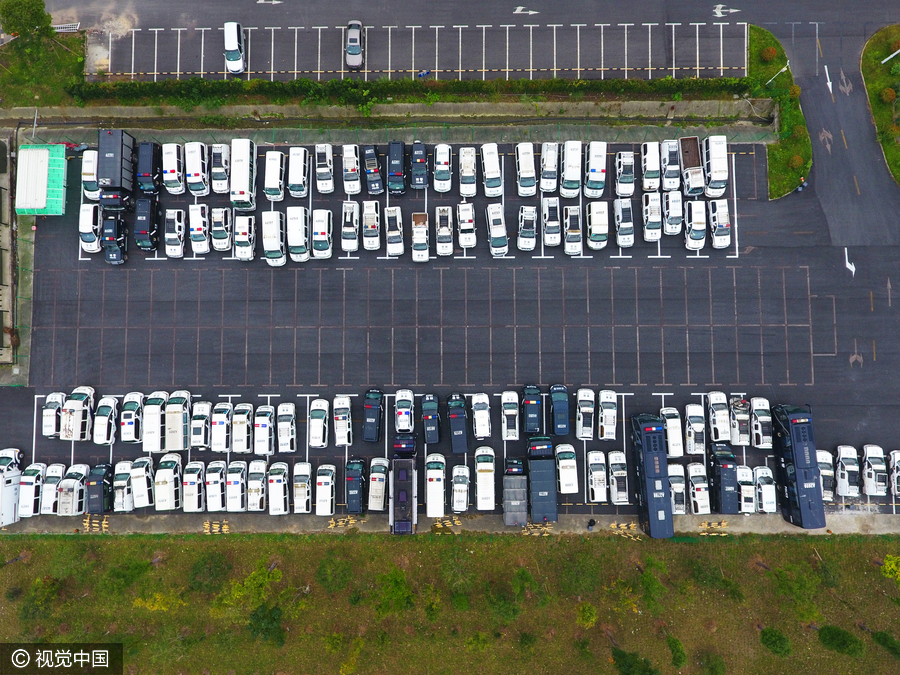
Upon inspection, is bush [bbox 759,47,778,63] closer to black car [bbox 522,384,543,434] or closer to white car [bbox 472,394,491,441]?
black car [bbox 522,384,543,434]

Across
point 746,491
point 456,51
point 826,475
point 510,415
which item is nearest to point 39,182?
point 456,51

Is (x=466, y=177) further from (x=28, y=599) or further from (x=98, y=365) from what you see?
(x=28, y=599)

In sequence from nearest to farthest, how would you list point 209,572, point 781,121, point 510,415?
point 209,572, point 510,415, point 781,121

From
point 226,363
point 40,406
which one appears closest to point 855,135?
point 226,363

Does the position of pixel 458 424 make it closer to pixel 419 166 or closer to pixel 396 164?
pixel 419 166

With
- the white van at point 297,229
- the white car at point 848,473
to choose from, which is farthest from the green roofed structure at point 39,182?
the white car at point 848,473

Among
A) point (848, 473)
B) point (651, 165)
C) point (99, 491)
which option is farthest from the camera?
point (651, 165)
